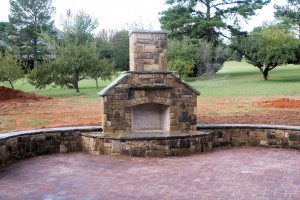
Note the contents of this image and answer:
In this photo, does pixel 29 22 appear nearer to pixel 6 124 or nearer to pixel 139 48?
pixel 6 124

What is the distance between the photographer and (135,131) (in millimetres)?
10672

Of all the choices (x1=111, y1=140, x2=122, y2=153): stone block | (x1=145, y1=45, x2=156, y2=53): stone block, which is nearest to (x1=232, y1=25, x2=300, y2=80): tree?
(x1=145, y1=45, x2=156, y2=53): stone block

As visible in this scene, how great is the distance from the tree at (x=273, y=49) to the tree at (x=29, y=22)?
24.2 meters

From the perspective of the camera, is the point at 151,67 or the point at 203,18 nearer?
the point at 151,67

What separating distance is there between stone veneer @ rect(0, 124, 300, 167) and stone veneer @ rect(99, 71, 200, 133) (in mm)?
415

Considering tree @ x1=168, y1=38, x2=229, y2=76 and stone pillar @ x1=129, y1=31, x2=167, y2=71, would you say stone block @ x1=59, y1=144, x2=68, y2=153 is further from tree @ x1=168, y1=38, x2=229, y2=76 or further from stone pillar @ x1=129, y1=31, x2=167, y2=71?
tree @ x1=168, y1=38, x2=229, y2=76

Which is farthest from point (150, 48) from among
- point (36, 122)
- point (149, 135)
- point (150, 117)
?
point (36, 122)

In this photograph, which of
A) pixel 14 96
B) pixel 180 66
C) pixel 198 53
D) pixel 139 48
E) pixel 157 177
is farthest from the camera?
pixel 198 53

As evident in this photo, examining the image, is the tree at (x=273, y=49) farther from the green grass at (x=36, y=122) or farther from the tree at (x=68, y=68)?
the green grass at (x=36, y=122)

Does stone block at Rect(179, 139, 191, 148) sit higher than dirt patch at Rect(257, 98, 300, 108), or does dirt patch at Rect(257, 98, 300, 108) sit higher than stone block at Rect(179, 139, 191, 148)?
dirt patch at Rect(257, 98, 300, 108)

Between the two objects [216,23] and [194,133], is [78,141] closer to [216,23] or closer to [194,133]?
[194,133]

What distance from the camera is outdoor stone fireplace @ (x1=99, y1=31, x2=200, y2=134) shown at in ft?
33.3

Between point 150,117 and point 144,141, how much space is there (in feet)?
5.48

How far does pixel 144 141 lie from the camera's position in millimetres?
9492
